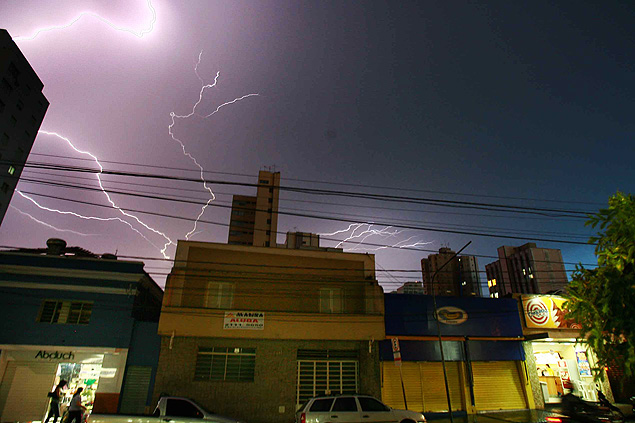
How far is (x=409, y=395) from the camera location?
18219 mm

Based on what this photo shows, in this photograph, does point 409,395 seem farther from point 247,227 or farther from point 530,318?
point 247,227

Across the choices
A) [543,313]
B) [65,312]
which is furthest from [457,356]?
[65,312]

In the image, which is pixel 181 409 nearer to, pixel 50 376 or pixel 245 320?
pixel 245 320

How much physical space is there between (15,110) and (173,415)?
59.9m

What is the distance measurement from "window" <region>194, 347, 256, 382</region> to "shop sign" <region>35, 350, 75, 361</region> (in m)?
5.87

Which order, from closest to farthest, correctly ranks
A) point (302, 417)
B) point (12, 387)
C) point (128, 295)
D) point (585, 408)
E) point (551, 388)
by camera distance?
point (585, 408)
point (302, 417)
point (12, 387)
point (128, 295)
point (551, 388)

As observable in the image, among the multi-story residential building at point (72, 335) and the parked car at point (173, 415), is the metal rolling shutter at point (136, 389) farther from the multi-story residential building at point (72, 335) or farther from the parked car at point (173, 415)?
the parked car at point (173, 415)

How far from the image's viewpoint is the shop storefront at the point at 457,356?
60.1ft

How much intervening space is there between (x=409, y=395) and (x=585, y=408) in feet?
29.1

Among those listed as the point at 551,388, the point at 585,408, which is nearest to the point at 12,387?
the point at 585,408

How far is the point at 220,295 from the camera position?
62.1 feet

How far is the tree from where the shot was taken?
19.6 ft

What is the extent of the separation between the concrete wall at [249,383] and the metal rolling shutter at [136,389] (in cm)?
62

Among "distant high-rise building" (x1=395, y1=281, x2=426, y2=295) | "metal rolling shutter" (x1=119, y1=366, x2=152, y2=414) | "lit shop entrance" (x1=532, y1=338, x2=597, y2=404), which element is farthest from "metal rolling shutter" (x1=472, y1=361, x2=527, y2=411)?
"distant high-rise building" (x1=395, y1=281, x2=426, y2=295)
